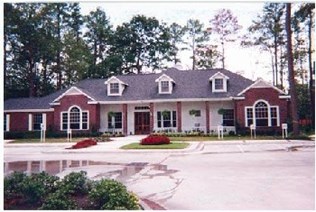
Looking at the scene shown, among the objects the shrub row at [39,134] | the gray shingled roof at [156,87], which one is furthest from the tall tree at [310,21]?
the shrub row at [39,134]

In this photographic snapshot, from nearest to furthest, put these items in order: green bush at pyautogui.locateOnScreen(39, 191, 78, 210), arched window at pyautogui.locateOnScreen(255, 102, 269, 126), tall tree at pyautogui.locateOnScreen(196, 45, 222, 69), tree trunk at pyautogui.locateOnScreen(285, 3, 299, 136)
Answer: green bush at pyautogui.locateOnScreen(39, 191, 78, 210)
tall tree at pyautogui.locateOnScreen(196, 45, 222, 69)
tree trunk at pyautogui.locateOnScreen(285, 3, 299, 136)
arched window at pyautogui.locateOnScreen(255, 102, 269, 126)

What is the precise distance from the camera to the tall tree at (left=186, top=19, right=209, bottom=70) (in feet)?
18.9

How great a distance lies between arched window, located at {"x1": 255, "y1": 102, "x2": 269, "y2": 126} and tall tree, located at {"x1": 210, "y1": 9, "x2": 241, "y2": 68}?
1.74 metres

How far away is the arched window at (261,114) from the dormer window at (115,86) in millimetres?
3036

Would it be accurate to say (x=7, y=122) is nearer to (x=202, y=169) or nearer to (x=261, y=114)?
(x=202, y=169)

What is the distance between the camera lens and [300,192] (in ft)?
16.1

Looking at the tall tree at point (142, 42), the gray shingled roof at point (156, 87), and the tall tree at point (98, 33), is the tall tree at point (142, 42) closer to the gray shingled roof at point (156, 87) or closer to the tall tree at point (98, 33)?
the tall tree at point (98, 33)

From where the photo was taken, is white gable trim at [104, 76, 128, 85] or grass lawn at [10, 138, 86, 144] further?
white gable trim at [104, 76, 128, 85]

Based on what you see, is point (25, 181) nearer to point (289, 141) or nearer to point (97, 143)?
point (97, 143)

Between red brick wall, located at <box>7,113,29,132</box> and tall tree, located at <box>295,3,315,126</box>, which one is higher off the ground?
tall tree, located at <box>295,3,315,126</box>

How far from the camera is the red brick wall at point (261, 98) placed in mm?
7172

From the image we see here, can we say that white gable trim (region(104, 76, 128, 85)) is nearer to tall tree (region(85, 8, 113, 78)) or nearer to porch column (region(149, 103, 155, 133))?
porch column (region(149, 103, 155, 133))

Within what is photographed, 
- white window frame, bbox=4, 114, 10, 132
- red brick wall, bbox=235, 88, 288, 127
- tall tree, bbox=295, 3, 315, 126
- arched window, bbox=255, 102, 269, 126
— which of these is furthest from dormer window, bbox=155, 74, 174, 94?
white window frame, bbox=4, 114, 10, 132

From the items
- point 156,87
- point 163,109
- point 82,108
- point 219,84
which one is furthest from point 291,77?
point 82,108
